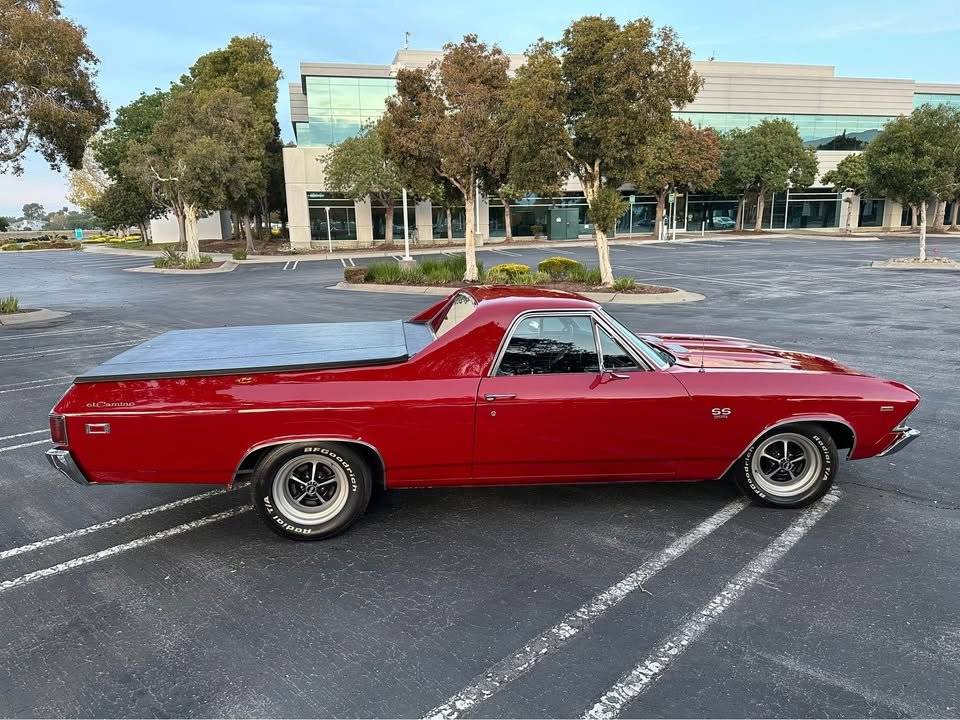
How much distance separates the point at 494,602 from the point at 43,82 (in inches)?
661

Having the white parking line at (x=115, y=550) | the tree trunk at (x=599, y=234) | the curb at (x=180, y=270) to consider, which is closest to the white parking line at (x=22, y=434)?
the white parking line at (x=115, y=550)

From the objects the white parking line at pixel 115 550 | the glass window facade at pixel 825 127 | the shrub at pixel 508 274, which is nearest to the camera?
the white parking line at pixel 115 550

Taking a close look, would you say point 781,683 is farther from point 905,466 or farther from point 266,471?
point 905,466

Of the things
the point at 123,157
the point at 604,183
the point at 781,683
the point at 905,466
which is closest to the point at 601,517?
the point at 781,683

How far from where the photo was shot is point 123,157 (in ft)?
140

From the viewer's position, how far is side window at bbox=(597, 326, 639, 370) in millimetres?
4426

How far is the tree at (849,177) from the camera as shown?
2044 inches

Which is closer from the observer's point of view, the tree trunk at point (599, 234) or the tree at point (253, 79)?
the tree trunk at point (599, 234)

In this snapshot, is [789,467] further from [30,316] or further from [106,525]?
[30,316]

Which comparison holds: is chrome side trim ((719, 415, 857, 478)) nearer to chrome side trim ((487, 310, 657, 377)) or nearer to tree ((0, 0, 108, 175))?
chrome side trim ((487, 310, 657, 377))

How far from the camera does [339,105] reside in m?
49.4

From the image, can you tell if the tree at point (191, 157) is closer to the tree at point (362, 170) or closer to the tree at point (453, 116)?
the tree at point (362, 170)

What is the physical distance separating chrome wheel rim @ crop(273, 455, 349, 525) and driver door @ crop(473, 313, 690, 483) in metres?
0.93

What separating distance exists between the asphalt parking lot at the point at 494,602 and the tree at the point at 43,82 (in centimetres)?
1227
